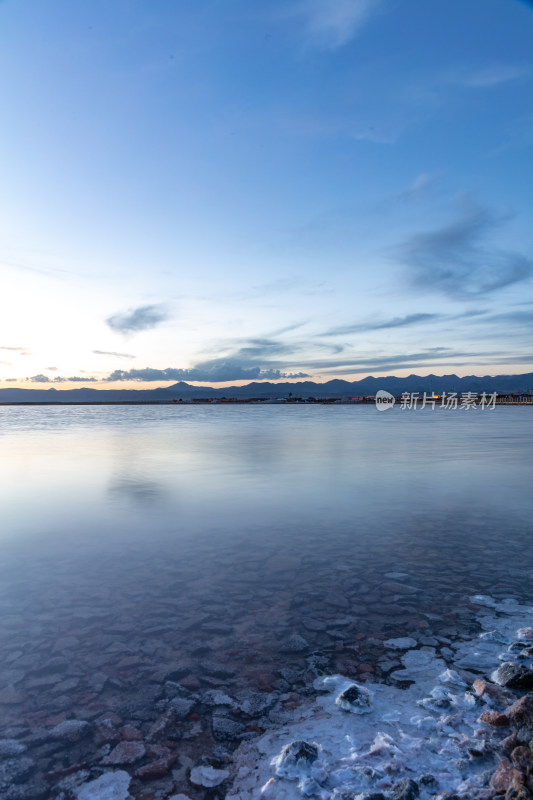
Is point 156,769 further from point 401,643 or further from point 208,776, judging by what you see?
point 401,643

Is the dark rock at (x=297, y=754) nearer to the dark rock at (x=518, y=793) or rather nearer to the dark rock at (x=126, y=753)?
the dark rock at (x=126, y=753)

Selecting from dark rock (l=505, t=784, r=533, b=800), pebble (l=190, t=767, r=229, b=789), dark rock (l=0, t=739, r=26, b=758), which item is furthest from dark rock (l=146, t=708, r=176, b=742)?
dark rock (l=505, t=784, r=533, b=800)

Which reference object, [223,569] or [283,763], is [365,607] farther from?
[283,763]

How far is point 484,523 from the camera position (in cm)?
997

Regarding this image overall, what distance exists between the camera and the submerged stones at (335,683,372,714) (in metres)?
3.88

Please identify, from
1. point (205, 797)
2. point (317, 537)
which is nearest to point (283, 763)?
point (205, 797)

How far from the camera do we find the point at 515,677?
13.5 feet

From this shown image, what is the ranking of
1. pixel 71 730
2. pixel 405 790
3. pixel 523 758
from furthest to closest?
1. pixel 71 730
2. pixel 523 758
3. pixel 405 790

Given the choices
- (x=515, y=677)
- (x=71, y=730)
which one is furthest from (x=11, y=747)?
(x=515, y=677)

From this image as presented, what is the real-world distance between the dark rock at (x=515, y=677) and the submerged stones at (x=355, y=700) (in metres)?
1.23

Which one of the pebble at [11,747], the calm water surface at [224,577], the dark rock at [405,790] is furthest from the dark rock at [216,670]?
the dark rock at [405,790]

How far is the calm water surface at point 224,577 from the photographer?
177 inches

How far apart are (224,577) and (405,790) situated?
4242mm

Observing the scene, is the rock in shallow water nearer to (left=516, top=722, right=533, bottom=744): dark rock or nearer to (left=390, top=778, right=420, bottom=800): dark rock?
(left=390, top=778, right=420, bottom=800): dark rock
